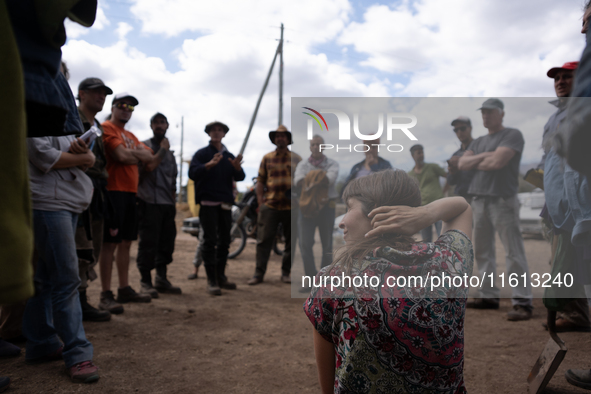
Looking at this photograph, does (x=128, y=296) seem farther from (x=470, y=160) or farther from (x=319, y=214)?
(x=470, y=160)

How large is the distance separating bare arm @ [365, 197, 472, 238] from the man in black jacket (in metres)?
3.49

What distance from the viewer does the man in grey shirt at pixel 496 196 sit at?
5.70 feet

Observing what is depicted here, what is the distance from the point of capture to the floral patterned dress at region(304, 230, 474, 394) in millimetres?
1121

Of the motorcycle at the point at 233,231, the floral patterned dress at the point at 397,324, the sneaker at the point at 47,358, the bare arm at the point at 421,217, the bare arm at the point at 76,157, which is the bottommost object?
the sneaker at the point at 47,358

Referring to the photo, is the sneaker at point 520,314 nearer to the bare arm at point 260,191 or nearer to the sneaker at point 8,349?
the bare arm at point 260,191

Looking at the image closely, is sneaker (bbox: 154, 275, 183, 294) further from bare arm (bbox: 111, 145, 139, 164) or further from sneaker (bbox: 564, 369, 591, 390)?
sneaker (bbox: 564, 369, 591, 390)

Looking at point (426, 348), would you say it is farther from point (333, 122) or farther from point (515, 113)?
point (515, 113)

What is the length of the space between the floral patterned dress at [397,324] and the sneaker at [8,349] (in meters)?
2.30

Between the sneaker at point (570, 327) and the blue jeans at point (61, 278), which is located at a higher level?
the blue jeans at point (61, 278)

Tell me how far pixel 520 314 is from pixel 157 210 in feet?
11.9

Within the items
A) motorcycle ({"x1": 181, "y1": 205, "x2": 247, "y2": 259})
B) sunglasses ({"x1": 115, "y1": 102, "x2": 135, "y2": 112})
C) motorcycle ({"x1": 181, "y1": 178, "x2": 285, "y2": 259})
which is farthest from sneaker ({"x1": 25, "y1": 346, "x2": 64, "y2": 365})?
motorcycle ({"x1": 181, "y1": 205, "x2": 247, "y2": 259})

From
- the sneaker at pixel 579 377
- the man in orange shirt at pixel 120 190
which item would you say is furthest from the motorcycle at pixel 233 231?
the sneaker at pixel 579 377

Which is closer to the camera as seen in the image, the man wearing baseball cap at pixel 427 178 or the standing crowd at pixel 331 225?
the standing crowd at pixel 331 225

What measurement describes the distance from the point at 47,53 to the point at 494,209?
2.57 metres
